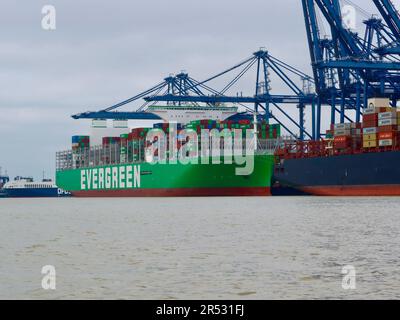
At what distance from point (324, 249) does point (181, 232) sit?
9652 millimetres

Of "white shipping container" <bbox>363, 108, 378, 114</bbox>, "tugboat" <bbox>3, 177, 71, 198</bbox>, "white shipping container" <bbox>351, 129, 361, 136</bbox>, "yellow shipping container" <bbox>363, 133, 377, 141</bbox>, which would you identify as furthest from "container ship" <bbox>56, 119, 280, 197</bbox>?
"tugboat" <bbox>3, 177, 71, 198</bbox>

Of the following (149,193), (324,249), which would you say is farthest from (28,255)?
(149,193)

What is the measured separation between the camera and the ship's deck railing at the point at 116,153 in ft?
295

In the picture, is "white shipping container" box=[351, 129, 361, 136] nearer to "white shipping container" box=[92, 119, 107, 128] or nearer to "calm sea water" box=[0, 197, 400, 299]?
"calm sea water" box=[0, 197, 400, 299]

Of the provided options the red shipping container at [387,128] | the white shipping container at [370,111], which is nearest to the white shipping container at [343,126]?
the white shipping container at [370,111]

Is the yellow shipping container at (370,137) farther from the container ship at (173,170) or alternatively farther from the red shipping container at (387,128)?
the container ship at (173,170)

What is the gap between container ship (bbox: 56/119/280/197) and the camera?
87.9m

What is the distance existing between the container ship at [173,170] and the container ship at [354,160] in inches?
256

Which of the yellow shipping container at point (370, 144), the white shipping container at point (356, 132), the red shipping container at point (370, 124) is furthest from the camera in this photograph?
the white shipping container at point (356, 132)

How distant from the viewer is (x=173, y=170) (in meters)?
89.4

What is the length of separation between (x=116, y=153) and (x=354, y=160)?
42.0 m

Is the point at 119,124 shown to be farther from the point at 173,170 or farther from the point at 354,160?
the point at 354,160
